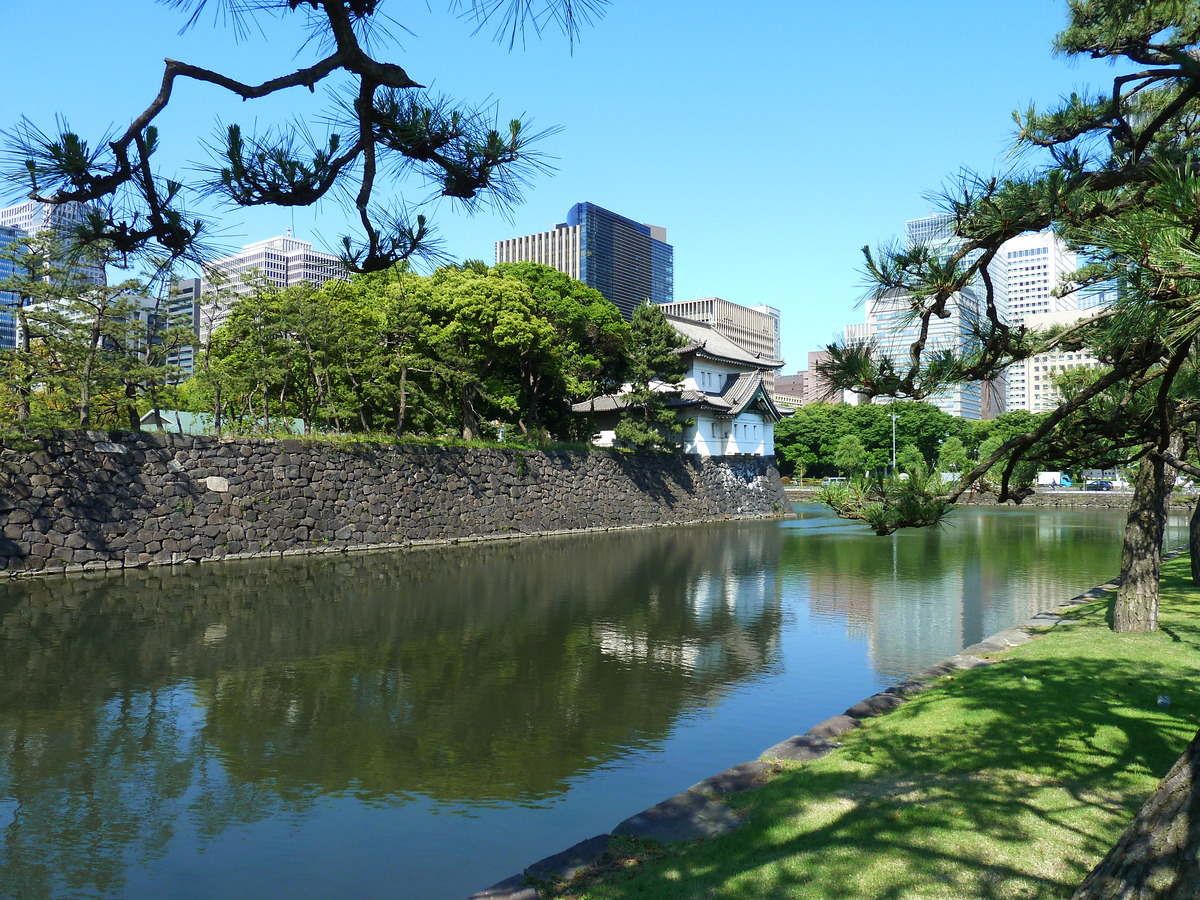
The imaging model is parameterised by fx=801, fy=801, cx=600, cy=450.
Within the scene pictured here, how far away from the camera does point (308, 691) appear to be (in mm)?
6723

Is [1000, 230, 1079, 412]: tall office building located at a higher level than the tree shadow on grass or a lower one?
higher

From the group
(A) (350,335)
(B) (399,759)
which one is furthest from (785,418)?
(B) (399,759)

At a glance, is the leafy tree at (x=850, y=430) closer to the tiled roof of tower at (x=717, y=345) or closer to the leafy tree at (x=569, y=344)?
the tiled roof of tower at (x=717, y=345)

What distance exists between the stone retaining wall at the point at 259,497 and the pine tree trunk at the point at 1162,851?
47.5 ft

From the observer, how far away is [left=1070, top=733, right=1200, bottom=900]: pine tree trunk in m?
2.11

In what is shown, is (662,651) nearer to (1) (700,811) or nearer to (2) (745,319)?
(1) (700,811)

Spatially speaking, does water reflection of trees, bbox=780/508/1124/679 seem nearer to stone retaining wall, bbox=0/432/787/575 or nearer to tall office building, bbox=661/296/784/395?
stone retaining wall, bbox=0/432/787/575

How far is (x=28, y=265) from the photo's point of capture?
515 inches

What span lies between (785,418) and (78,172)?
50.9m

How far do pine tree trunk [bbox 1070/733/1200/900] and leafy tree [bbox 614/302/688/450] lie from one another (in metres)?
23.8

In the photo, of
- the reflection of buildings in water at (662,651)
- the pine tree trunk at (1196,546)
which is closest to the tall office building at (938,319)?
the reflection of buildings in water at (662,651)

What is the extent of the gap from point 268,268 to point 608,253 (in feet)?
343

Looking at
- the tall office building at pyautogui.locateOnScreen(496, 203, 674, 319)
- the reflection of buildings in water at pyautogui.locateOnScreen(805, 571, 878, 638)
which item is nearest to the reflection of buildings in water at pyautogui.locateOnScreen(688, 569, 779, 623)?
the reflection of buildings in water at pyautogui.locateOnScreen(805, 571, 878, 638)

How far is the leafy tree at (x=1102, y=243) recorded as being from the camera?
235 centimetres
